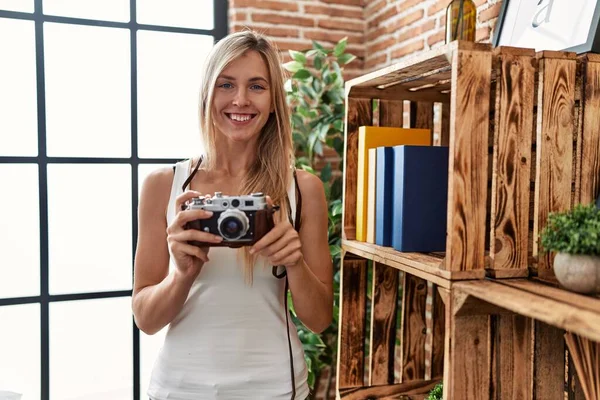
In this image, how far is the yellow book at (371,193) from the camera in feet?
4.53

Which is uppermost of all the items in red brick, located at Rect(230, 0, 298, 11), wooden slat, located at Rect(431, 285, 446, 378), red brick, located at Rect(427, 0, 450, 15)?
red brick, located at Rect(230, 0, 298, 11)

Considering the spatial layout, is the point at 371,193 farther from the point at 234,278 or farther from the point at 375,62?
the point at 375,62

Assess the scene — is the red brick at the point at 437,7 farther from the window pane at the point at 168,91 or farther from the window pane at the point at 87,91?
the window pane at the point at 87,91

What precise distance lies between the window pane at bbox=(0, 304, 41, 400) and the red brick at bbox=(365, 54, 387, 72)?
1858mm

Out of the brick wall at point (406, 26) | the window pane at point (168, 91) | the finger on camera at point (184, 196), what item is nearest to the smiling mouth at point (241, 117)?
the finger on camera at point (184, 196)

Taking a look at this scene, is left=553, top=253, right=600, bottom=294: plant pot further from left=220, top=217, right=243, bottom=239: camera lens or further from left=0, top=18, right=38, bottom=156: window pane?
left=0, top=18, right=38, bottom=156: window pane

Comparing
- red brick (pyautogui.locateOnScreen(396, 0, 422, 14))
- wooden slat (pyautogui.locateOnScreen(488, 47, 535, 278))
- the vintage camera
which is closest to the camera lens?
the vintage camera

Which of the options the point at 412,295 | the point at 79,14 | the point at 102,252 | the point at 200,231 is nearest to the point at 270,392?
the point at 200,231

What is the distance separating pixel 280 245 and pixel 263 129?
1.23ft

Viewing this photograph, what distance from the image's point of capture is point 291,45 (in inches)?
98.1

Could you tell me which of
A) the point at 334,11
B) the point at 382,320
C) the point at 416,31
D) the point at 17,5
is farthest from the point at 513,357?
the point at 17,5

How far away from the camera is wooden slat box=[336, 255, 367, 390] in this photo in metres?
1.54

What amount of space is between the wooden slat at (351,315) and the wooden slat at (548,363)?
1.76 feet

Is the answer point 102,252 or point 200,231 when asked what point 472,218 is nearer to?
point 200,231
